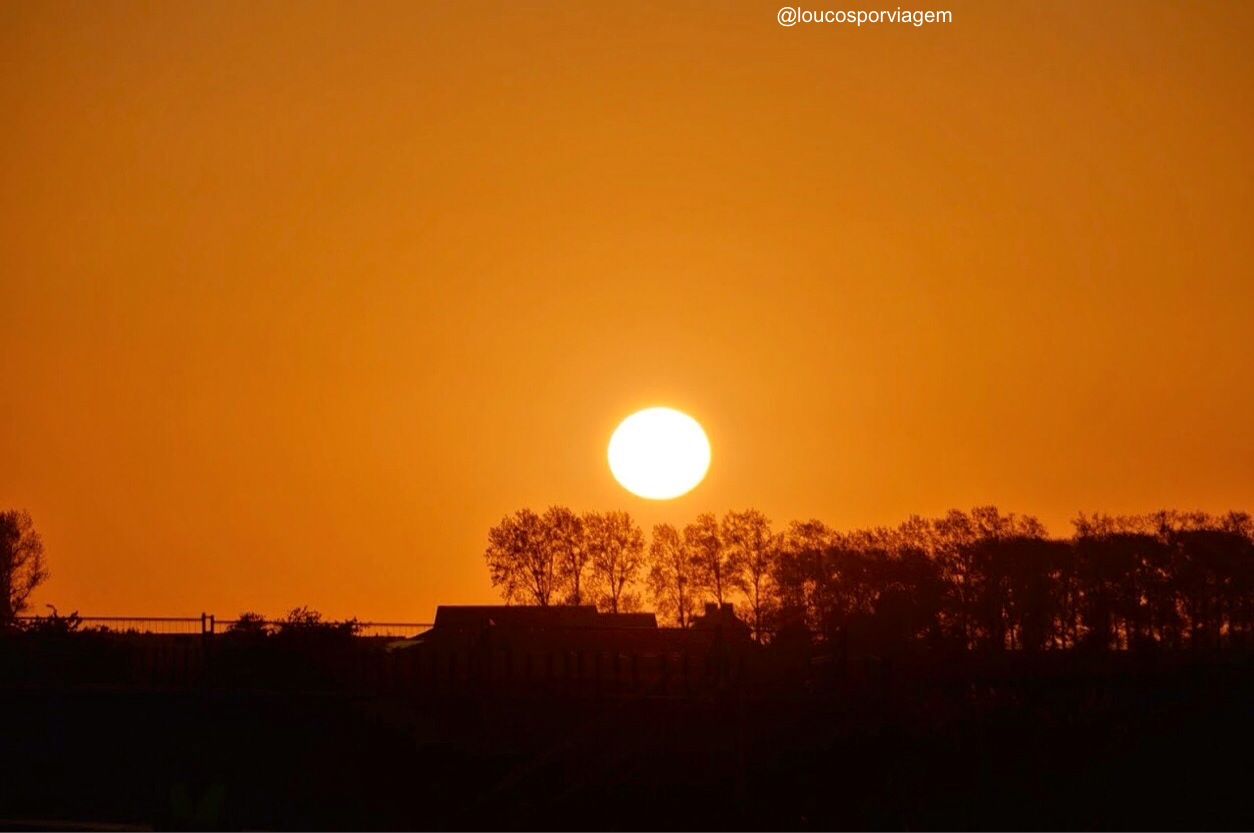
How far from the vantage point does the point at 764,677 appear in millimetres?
28828

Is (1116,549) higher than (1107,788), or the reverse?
(1116,549)

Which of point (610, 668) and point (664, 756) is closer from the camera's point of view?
point (664, 756)

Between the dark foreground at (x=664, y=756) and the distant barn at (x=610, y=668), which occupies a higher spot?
the distant barn at (x=610, y=668)

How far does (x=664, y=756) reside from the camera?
2595cm

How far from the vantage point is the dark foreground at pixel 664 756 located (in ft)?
76.4

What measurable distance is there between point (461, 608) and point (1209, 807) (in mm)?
49382

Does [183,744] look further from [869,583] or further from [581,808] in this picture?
[869,583]

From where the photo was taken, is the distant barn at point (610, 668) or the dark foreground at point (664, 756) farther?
the distant barn at point (610, 668)

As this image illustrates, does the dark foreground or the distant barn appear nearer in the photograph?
the dark foreground

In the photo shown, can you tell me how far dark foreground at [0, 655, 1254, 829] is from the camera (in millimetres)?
23281

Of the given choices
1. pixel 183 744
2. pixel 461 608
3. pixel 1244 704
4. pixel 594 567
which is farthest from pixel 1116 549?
pixel 183 744

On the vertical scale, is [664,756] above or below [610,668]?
below

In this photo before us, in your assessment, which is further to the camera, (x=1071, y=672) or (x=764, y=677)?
(x=1071, y=672)

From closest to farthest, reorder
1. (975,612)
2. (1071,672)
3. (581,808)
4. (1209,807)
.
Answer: (1209,807)
(581,808)
(1071,672)
(975,612)
